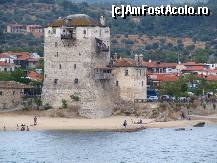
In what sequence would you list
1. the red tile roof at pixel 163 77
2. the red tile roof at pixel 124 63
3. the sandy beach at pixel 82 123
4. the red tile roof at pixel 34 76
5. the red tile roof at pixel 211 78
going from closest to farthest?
the sandy beach at pixel 82 123 < the red tile roof at pixel 124 63 < the red tile roof at pixel 34 76 < the red tile roof at pixel 163 77 < the red tile roof at pixel 211 78

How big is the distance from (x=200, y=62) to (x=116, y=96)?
52553 mm

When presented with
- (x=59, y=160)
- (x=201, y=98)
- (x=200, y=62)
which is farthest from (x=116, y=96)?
(x=200, y=62)

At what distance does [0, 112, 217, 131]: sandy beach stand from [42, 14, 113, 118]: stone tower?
1.92 m

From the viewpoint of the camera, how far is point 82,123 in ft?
319

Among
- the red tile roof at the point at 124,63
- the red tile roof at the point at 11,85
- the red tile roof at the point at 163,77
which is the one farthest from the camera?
the red tile roof at the point at 163,77

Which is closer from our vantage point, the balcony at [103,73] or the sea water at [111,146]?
the sea water at [111,146]

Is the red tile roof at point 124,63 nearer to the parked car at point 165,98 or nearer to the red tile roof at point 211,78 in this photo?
the parked car at point 165,98

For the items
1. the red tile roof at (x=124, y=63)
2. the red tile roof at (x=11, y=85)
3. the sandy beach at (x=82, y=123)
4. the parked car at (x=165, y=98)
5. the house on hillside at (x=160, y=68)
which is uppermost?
the house on hillside at (x=160, y=68)

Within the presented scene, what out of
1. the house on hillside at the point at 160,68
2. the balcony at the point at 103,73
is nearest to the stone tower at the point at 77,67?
the balcony at the point at 103,73

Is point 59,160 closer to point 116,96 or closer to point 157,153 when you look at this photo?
point 157,153

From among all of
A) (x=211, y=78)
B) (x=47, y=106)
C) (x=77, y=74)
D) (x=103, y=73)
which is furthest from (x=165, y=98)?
(x=211, y=78)

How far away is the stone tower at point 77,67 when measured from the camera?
100562 millimetres

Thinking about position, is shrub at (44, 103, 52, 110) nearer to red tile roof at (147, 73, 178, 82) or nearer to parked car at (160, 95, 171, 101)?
parked car at (160, 95, 171, 101)

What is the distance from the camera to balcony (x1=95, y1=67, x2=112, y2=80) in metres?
101
